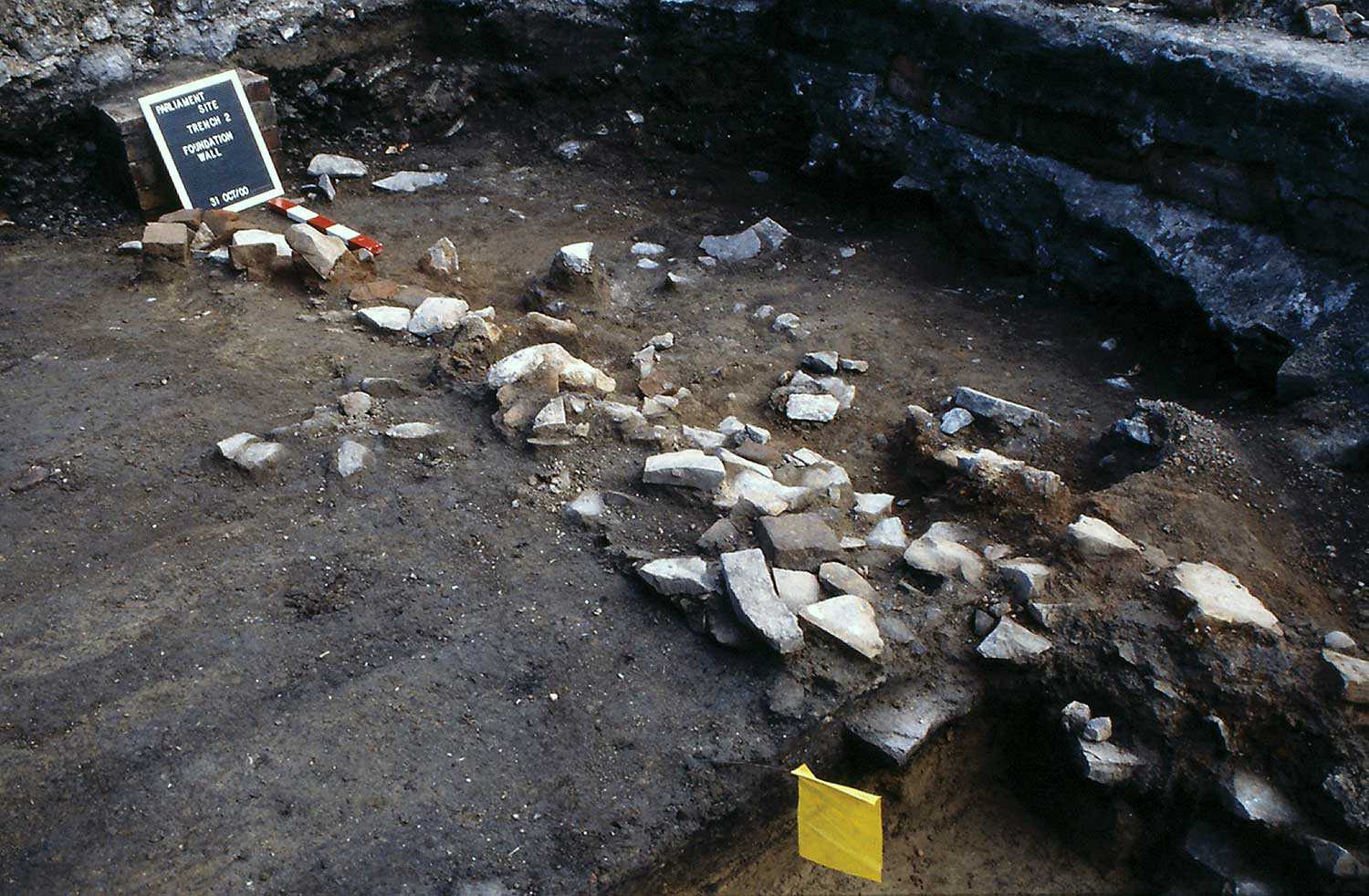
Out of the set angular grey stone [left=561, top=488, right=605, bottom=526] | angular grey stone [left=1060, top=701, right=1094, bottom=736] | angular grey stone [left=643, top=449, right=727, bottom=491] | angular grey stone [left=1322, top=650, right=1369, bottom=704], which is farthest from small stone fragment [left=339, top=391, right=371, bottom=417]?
angular grey stone [left=1322, top=650, right=1369, bottom=704]

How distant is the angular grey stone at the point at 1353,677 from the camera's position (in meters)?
2.89

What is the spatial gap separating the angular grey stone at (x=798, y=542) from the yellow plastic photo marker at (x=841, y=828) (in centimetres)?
81

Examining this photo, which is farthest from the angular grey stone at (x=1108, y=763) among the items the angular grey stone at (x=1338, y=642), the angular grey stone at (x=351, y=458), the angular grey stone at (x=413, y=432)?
the angular grey stone at (x=351, y=458)

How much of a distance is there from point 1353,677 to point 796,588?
5.05ft

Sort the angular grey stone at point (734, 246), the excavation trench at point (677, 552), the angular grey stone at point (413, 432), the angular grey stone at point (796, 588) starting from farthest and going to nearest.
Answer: the angular grey stone at point (734, 246) < the angular grey stone at point (413, 432) < the angular grey stone at point (796, 588) < the excavation trench at point (677, 552)

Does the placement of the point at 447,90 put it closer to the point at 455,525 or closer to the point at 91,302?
the point at 91,302

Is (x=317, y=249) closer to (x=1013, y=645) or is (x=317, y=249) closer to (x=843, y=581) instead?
(x=843, y=581)

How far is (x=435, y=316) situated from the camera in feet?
15.1

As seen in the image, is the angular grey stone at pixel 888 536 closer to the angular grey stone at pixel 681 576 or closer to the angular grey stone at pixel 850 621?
the angular grey stone at pixel 850 621

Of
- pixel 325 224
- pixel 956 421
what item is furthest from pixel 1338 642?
pixel 325 224

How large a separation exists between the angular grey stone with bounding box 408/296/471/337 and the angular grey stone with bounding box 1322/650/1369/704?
3.42 meters

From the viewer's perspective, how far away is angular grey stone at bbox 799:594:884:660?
9.87 feet

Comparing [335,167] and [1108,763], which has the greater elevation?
[335,167]

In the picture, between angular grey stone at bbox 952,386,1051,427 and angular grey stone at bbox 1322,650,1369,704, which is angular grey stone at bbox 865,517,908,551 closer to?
angular grey stone at bbox 952,386,1051,427
